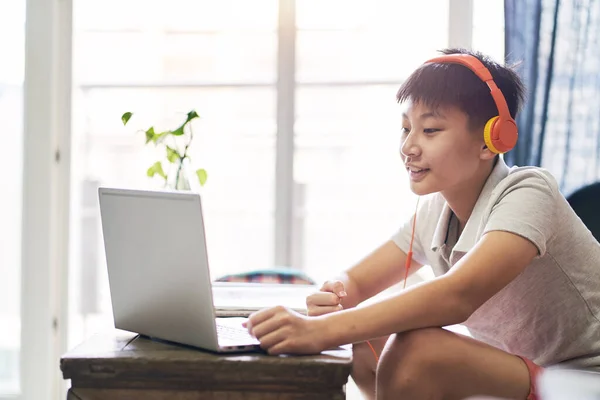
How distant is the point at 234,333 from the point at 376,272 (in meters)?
0.46

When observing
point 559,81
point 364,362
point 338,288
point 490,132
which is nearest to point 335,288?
point 338,288

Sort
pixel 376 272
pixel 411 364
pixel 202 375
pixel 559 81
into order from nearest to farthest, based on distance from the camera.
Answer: pixel 202 375 → pixel 411 364 → pixel 376 272 → pixel 559 81

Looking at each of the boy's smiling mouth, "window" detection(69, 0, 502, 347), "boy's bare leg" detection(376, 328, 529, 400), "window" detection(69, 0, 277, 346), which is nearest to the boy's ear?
the boy's smiling mouth

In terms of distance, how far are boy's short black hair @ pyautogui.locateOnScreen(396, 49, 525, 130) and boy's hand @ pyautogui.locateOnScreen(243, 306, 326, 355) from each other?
502 mm

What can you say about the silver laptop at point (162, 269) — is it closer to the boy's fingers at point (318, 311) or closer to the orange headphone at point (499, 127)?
the boy's fingers at point (318, 311)

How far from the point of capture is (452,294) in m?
1.12

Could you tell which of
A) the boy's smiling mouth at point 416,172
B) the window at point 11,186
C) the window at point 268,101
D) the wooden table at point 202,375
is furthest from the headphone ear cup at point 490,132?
the window at point 11,186

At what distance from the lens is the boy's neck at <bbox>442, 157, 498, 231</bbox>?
1360 millimetres

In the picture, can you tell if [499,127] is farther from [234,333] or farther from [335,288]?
[234,333]

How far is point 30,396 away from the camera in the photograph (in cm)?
252

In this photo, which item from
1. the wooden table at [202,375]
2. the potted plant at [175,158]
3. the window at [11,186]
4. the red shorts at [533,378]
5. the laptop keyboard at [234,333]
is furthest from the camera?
the window at [11,186]

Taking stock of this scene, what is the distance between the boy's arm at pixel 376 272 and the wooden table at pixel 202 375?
48cm

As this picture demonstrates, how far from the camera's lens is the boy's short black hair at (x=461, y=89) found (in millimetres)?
1296

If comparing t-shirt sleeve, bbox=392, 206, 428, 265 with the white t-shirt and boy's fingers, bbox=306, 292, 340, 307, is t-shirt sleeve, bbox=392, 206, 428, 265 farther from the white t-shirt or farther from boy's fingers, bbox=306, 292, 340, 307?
boy's fingers, bbox=306, 292, 340, 307
